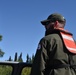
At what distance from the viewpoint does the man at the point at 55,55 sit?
4.95 metres

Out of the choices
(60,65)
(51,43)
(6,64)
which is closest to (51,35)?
(51,43)

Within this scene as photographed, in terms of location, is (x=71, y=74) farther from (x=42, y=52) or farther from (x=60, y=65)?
(x=42, y=52)

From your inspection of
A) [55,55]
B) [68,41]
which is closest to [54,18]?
[68,41]

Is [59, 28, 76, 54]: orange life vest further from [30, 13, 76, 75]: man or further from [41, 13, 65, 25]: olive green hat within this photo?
[41, 13, 65, 25]: olive green hat

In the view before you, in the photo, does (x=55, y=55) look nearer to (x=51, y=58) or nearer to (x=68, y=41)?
(x=51, y=58)

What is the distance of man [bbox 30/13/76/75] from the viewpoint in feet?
16.2

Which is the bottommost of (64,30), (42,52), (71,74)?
(71,74)

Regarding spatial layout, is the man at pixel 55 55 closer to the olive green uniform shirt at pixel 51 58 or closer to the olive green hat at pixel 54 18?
the olive green uniform shirt at pixel 51 58

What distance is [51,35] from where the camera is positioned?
515 cm

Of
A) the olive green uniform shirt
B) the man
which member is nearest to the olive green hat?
the man

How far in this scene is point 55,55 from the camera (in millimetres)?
5012

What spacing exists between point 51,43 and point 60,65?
34 cm

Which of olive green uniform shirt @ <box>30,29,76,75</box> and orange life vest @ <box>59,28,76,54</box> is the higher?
orange life vest @ <box>59,28,76,54</box>

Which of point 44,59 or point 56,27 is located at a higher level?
point 56,27
